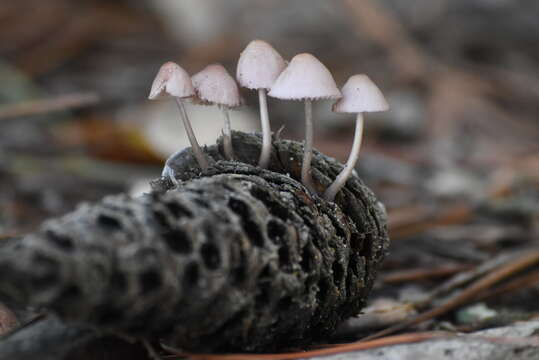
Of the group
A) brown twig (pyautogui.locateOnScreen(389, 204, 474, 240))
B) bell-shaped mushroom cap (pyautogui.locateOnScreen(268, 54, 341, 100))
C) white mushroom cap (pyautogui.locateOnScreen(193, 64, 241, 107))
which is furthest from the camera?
brown twig (pyautogui.locateOnScreen(389, 204, 474, 240))

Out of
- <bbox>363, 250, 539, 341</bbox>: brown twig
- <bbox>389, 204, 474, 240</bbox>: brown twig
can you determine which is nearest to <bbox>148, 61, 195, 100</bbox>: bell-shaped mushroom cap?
<bbox>363, 250, 539, 341</bbox>: brown twig

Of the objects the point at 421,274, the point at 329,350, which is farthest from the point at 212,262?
the point at 421,274

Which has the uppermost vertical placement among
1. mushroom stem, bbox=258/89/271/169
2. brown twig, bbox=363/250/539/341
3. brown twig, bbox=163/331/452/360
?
mushroom stem, bbox=258/89/271/169

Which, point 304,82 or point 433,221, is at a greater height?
point 304,82

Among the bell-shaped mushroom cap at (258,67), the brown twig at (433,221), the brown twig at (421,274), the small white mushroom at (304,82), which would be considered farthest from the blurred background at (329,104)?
the small white mushroom at (304,82)

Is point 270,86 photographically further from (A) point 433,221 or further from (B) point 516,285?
(A) point 433,221

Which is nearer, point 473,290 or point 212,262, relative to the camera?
point 212,262

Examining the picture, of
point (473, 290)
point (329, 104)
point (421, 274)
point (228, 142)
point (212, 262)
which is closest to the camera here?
point (212, 262)

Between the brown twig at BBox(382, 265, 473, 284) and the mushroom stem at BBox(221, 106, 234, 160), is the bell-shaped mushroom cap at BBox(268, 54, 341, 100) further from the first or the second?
the brown twig at BBox(382, 265, 473, 284)
